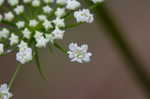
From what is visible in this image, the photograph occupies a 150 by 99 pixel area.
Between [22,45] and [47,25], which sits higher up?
[47,25]

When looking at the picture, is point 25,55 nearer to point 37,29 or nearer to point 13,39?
point 13,39

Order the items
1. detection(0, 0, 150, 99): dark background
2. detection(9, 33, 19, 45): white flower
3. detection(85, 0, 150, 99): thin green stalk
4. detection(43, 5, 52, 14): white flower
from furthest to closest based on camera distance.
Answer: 1. detection(0, 0, 150, 99): dark background
2. detection(85, 0, 150, 99): thin green stalk
3. detection(43, 5, 52, 14): white flower
4. detection(9, 33, 19, 45): white flower

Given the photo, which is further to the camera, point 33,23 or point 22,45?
point 33,23

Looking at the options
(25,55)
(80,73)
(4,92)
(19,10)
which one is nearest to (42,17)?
(19,10)

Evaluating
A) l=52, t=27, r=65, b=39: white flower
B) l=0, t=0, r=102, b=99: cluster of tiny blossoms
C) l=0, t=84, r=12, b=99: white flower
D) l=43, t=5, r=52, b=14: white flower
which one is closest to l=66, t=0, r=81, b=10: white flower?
l=0, t=0, r=102, b=99: cluster of tiny blossoms

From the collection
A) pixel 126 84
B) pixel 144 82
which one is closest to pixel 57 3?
pixel 144 82

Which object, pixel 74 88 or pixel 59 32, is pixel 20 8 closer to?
pixel 59 32

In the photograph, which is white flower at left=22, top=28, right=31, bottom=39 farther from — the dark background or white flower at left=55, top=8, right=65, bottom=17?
the dark background
